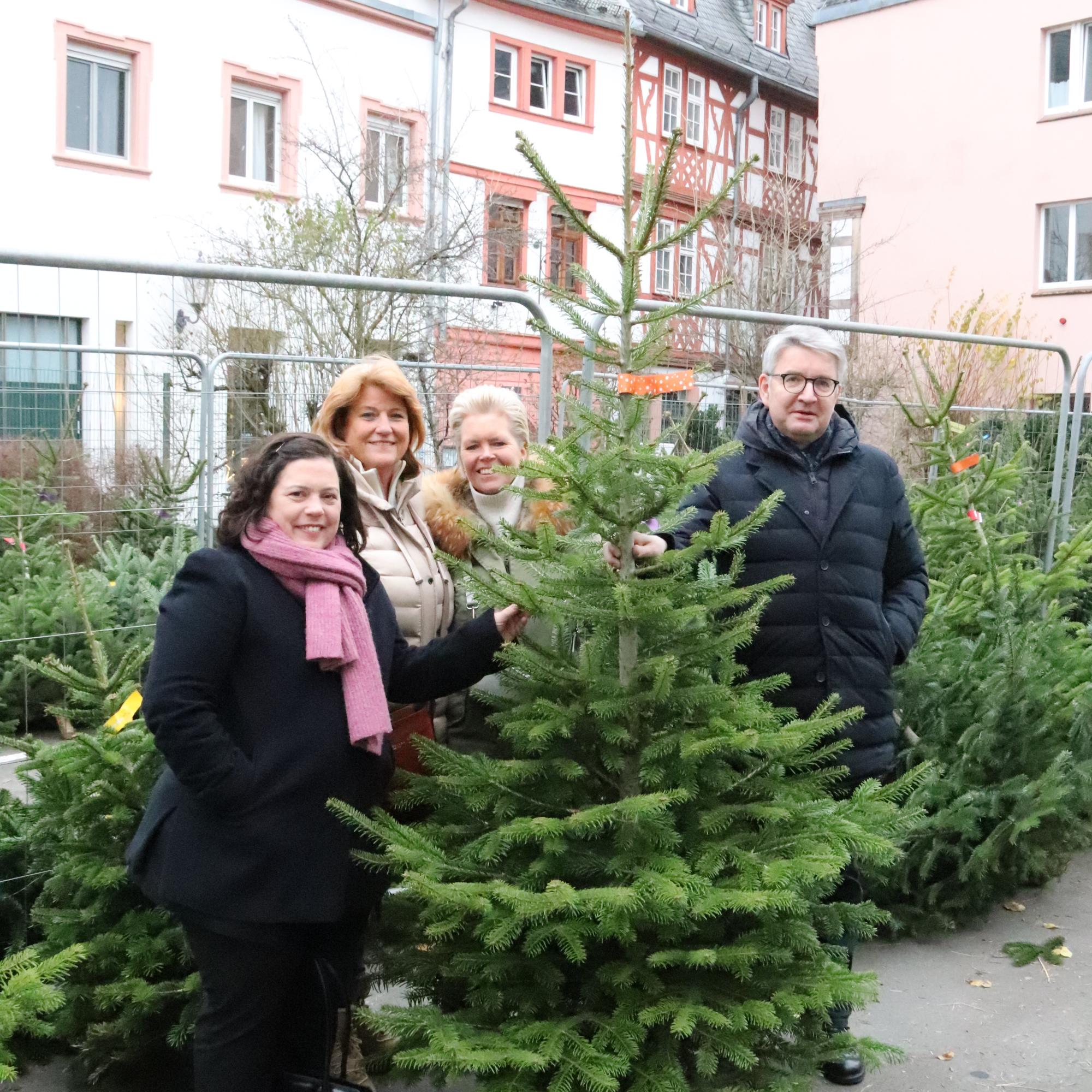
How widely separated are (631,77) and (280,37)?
17966mm

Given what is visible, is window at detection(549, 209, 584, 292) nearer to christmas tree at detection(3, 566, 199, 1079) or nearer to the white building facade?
the white building facade

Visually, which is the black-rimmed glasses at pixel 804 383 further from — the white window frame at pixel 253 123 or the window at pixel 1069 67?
the window at pixel 1069 67

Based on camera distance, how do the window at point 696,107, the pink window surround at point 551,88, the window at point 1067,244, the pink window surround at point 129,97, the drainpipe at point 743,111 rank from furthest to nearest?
Answer: the drainpipe at point 743,111 < the window at point 696,107 < the window at point 1067,244 < the pink window surround at point 551,88 < the pink window surround at point 129,97

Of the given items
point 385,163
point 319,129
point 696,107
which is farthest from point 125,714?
point 696,107

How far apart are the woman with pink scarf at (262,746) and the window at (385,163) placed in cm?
1506

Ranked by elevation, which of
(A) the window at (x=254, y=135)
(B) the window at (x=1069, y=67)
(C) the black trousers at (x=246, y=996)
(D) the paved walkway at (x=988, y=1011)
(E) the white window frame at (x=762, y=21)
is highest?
(E) the white window frame at (x=762, y=21)

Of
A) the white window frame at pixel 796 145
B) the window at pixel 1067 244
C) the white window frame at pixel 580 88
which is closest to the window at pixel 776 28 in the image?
the white window frame at pixel 796 145

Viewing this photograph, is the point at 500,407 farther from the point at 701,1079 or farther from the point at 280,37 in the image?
the point at 280,37

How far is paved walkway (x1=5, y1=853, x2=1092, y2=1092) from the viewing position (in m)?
4.05

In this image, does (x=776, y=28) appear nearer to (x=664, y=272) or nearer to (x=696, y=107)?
(x=696, y=107)

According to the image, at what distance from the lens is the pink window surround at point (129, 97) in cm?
1688

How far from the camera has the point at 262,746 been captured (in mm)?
2975

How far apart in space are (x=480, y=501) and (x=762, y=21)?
31571 millimetres

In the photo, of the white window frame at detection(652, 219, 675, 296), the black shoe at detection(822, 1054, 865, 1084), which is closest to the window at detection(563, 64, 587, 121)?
the white window frame at detection(652, 219, 675, 296)
